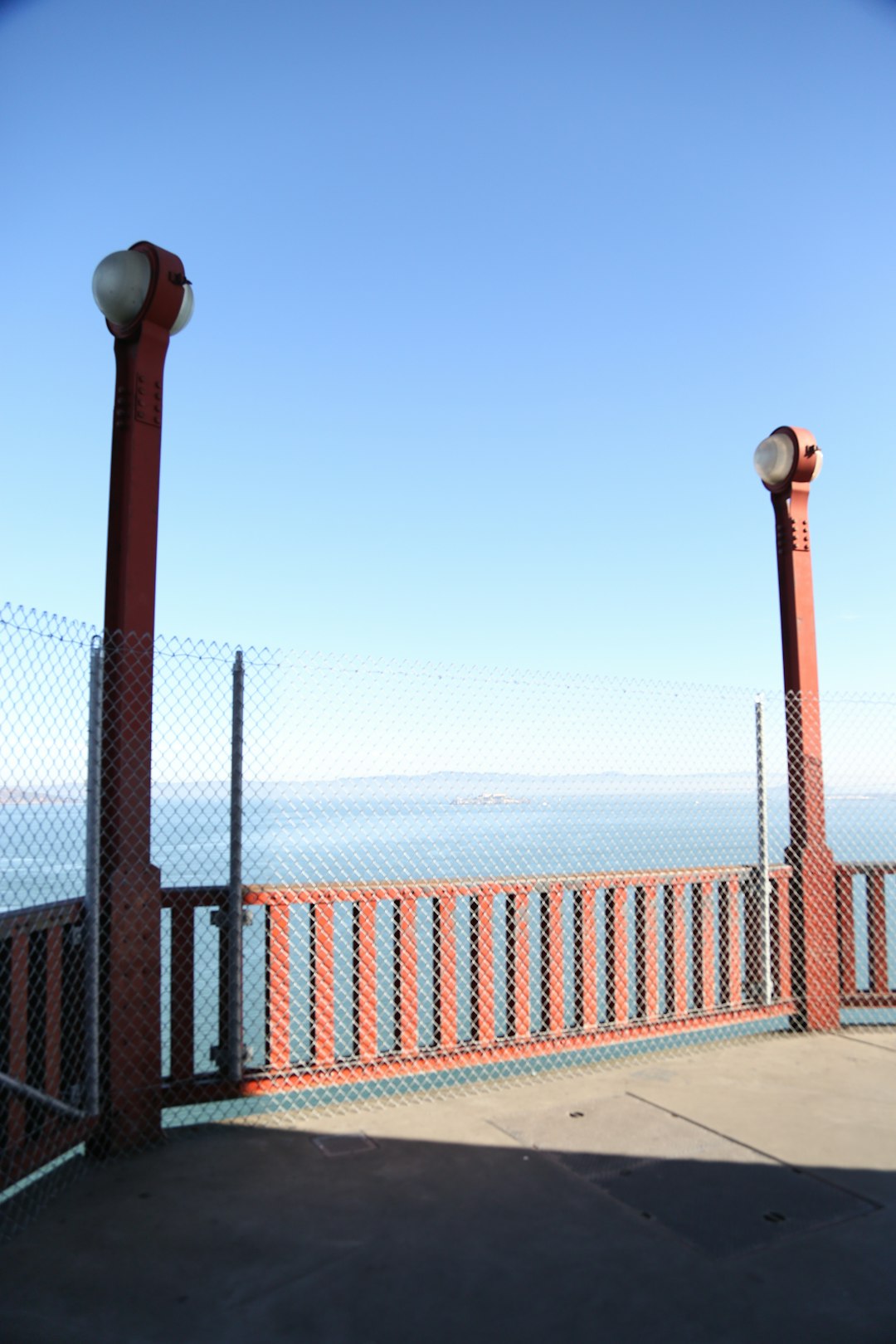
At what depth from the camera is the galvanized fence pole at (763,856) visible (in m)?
6.45

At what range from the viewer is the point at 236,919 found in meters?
4.73

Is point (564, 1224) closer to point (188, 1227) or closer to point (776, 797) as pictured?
point (188, 1227)

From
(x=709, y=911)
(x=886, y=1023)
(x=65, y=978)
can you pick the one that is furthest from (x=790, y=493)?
(x=65, y=978)

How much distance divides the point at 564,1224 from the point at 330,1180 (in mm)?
1014

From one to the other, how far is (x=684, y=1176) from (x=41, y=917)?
2.88 m

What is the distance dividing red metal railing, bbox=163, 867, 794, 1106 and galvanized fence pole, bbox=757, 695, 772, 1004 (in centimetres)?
6

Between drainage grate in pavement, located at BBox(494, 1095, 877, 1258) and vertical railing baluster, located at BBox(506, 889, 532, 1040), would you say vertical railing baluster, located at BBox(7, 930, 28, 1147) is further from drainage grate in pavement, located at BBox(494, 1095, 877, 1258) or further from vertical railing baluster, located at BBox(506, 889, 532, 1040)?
vertical railing baluster, located at BBox(506, 889, 532, 1040)

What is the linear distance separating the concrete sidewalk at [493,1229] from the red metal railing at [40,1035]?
0.25m

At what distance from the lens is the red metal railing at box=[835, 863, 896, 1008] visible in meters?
6.68

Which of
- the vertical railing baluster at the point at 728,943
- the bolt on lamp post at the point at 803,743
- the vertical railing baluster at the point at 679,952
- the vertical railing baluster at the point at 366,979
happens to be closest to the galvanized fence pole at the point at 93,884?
the vertical railing baluster at the point at 366,979

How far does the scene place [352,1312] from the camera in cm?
300

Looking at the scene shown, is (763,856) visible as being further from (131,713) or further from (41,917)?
(41,917)

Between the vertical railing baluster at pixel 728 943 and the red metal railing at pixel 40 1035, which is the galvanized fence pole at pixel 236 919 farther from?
the vertical railing baluster at pixel 728 943

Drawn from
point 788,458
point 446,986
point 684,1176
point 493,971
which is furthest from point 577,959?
point 788,458
